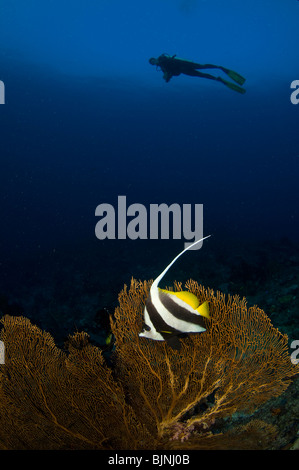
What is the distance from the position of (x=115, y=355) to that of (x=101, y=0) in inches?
3739

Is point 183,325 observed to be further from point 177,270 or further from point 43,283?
point 43,283

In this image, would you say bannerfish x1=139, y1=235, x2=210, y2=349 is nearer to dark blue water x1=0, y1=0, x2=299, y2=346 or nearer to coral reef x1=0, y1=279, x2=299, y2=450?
coral reef x1=0, y1=279, x2=299, y2=450

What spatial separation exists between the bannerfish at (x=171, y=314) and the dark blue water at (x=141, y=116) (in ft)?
135

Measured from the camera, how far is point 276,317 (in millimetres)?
7047

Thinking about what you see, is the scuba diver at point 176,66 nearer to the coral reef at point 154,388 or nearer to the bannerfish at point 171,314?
the coral reef at point 154,388

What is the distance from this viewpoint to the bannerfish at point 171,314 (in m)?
2.19

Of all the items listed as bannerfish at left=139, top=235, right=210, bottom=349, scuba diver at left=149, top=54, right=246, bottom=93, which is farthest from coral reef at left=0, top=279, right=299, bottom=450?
scuba diver at left=149, top=54, right=246, bottom=93

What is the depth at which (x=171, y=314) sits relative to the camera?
2188mm

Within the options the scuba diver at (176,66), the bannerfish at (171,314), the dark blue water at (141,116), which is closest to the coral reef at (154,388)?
the bannerfish at (171,314)

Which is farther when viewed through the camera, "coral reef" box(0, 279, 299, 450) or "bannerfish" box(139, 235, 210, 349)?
"coral reef" box(0, 279, 299, 450)

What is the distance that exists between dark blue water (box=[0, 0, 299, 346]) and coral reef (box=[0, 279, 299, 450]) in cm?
3997

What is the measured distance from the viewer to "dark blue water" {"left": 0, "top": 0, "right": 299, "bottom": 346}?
60250 mm

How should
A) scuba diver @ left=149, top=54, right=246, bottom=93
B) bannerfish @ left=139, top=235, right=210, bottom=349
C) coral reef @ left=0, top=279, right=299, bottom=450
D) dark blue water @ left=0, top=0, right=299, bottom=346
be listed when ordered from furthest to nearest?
dark blue water @ left=0, top=0, right=299, bottom=346 → scuba diver @ left=149, top=54, right=246, bottom=93 → coral reef @ left=0, top=279, right=299, bottom=450 → bannerfish @ left=139, top=235, right=210, bottom=349

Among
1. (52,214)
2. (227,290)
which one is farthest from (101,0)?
(227,290)
